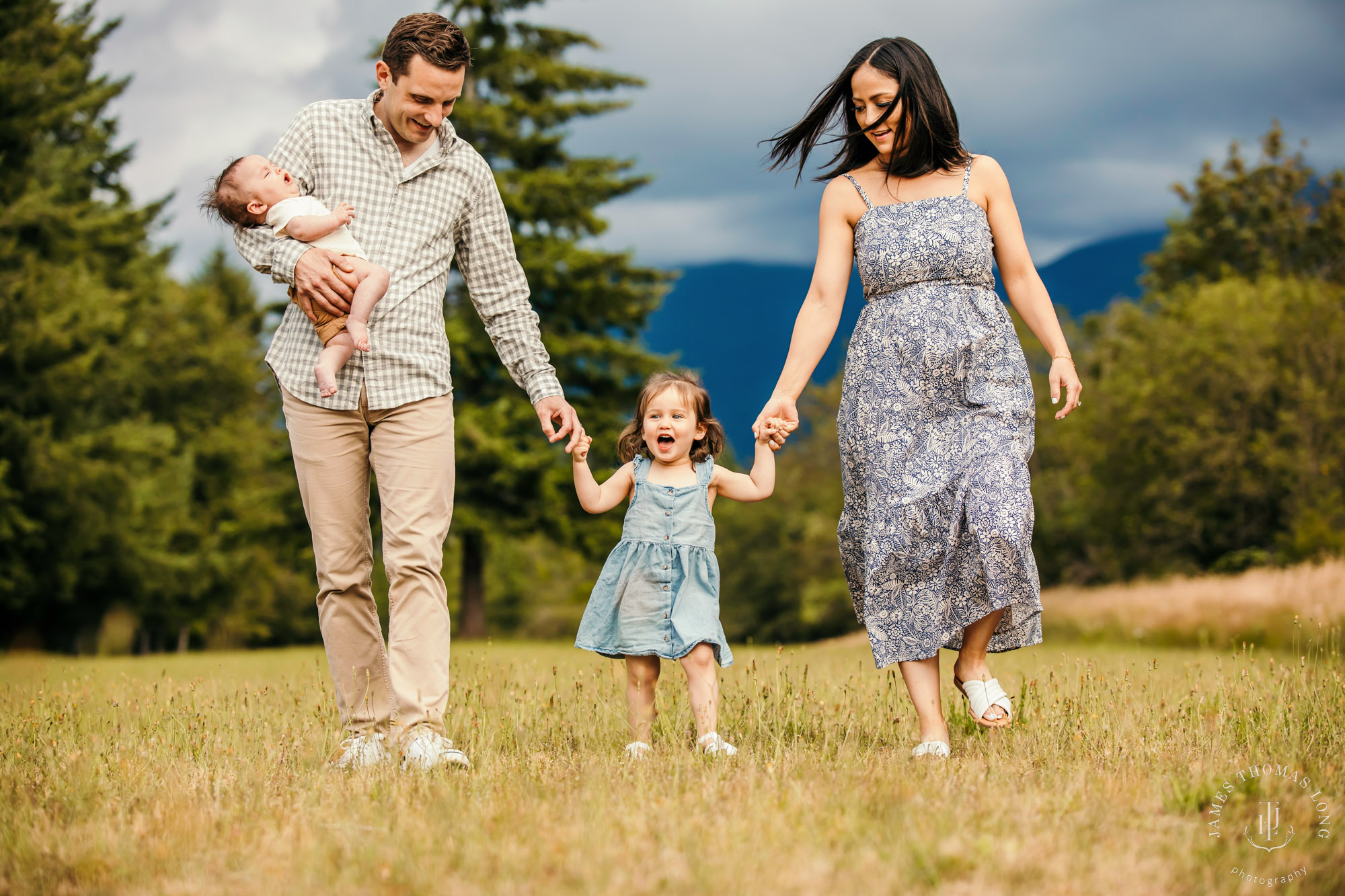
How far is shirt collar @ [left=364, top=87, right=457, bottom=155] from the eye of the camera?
4.52 metres

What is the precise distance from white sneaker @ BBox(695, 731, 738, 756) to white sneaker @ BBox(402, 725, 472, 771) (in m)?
0.88

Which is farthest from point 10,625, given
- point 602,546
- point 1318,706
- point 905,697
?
point 1318,706

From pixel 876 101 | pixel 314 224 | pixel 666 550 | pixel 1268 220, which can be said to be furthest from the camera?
pixel 1268 220

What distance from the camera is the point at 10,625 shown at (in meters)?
30.3

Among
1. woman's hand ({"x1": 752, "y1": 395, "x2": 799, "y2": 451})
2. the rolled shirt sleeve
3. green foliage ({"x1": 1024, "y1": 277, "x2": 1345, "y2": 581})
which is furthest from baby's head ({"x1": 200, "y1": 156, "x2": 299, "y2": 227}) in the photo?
green foliage ({"x1": 1024, "y1": 277, "x2": 1345, "y2": 581})

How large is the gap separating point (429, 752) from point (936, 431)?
7.43 ft

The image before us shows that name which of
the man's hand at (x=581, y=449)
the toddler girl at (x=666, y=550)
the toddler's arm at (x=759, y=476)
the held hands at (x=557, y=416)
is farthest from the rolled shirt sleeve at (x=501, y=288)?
the toddler's arm at (x=759, y=476)

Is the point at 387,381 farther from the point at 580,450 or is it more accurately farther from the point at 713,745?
the point at 713,745

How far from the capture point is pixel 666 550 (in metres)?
4.66

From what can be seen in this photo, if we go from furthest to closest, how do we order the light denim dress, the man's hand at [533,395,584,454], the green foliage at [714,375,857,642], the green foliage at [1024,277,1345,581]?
the green foliage at [714,375,857,642] → the green foliage at [1024,277,1345,581] → the man's hand at [533,395,584,454] → the light denim dress

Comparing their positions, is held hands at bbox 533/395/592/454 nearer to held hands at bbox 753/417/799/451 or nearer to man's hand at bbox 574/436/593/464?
man's hand at bbox 574/436/593/464

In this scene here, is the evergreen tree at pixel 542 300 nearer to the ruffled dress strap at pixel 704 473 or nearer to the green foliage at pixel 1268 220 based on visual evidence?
the ruffled dress strap at pixel 704 473

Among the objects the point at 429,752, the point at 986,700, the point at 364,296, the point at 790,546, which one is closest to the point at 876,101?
the point at 364,296

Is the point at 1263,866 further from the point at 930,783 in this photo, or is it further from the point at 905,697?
the point at 905,697
